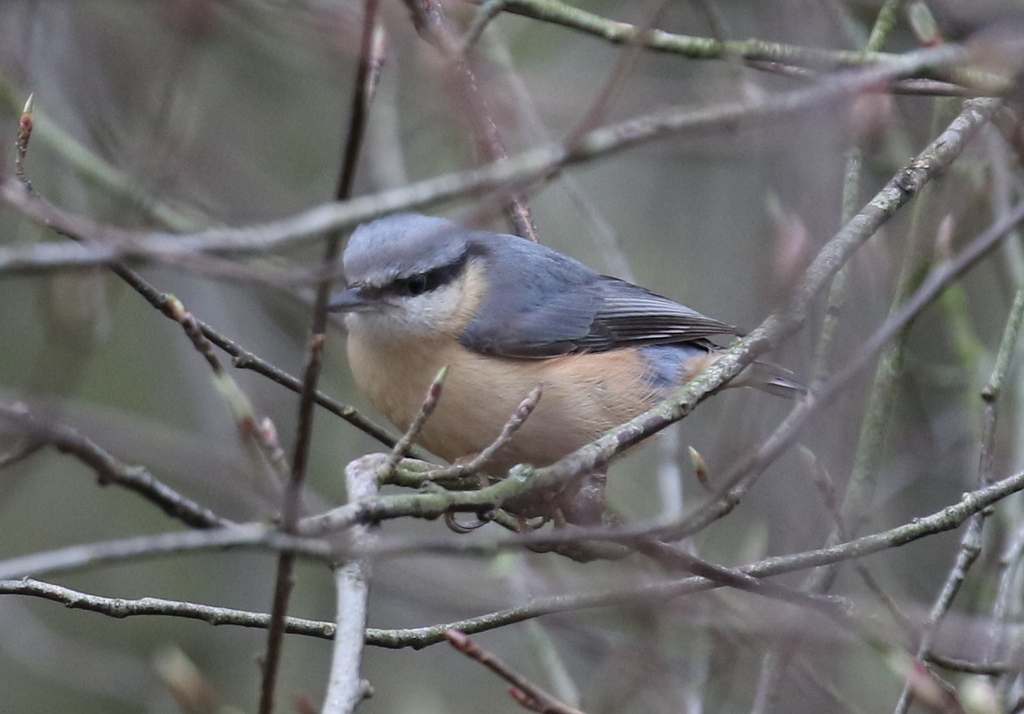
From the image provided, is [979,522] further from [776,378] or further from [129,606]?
[129,606]

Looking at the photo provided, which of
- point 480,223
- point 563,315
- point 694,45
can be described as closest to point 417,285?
point 563,315

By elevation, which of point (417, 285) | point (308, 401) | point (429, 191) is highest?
point (417, 285)

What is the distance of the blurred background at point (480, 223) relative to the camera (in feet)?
8.63

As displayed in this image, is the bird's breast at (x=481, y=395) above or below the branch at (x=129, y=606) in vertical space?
above

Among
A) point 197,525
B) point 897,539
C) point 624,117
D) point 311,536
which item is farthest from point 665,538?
point 624,117

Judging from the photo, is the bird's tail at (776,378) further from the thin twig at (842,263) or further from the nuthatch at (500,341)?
the thin twig at (842,263)

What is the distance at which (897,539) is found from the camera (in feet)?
7.78

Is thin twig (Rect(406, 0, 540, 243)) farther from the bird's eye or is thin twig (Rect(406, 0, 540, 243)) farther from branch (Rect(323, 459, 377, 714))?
branch (Rect(323, 459, 377, 714))

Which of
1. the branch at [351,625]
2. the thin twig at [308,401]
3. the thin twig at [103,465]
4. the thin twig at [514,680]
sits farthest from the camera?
the thin twig at [514,680]

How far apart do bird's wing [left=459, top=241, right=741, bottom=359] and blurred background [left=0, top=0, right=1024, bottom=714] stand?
0.26 meters

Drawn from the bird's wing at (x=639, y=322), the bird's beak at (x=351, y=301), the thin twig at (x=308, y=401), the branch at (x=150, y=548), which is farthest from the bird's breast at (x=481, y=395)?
the branch at (x=150, y=548)

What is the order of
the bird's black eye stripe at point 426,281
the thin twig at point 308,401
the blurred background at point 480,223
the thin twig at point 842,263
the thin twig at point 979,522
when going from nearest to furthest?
1. the thin twig at point 308,401
2. the thin twig at point 842,263
3. the thin twig at point 979,522
4. the blurred background at point 480,223
5. the bird's black eye stripe at point 426,281

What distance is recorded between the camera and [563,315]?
370 cm

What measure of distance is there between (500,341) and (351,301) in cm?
50
